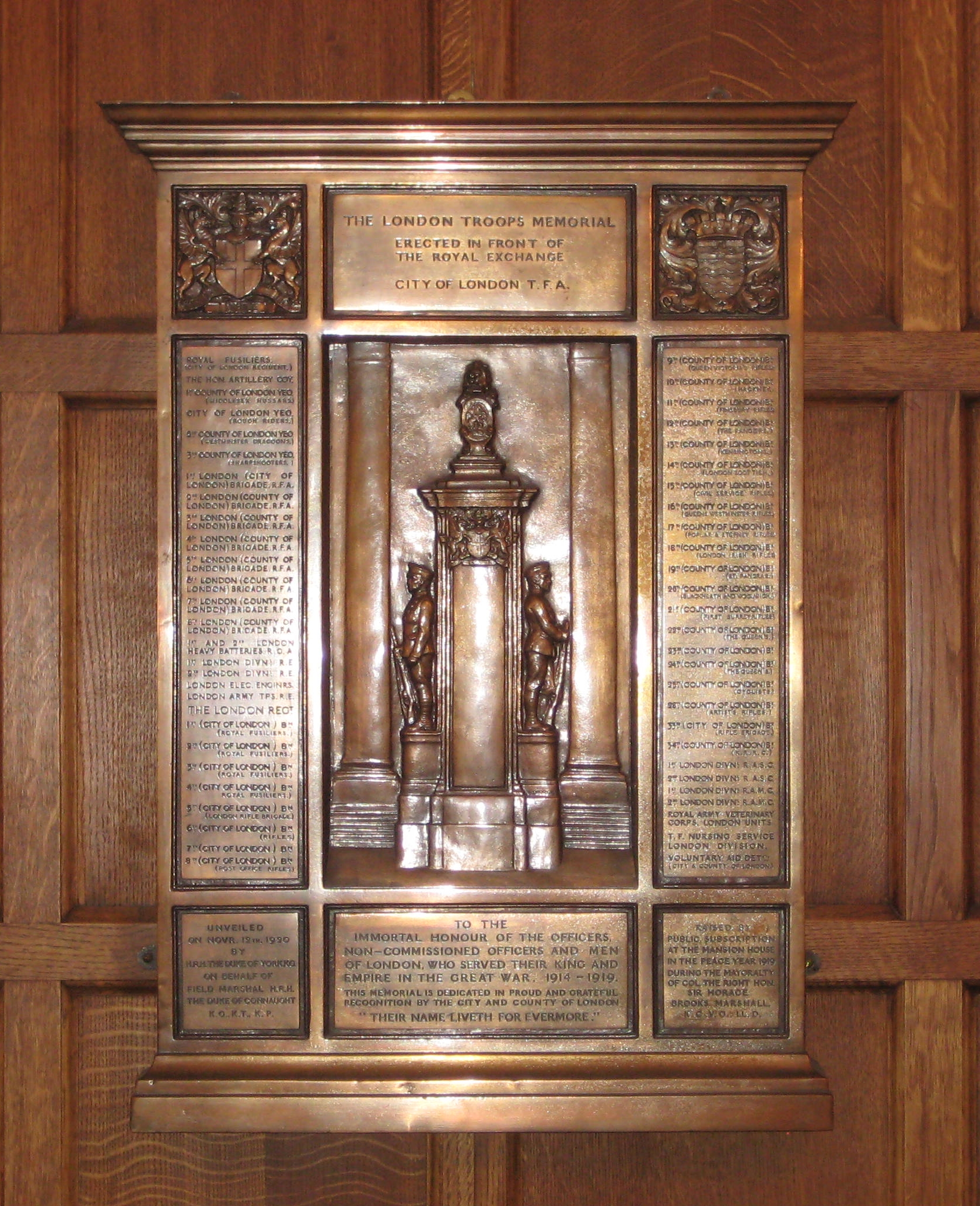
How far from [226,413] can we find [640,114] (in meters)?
1.21

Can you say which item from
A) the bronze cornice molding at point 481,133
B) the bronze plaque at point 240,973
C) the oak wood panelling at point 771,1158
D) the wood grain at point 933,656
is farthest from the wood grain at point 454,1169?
the bronze cornice molding at point 481,133

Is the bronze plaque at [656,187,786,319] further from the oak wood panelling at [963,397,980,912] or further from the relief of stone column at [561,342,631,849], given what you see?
the oak wood panelling at [963,397,980,912]

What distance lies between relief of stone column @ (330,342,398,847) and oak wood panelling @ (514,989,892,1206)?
1.09 meters

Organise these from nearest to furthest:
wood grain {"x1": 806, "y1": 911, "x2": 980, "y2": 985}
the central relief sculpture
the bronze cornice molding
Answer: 1. the bronze cornice molding
2. the central relief sculpture
3. wood grain {"x1": 806, "y1": 911, "x2": 980, "y2": 985}

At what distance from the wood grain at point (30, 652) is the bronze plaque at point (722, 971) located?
1.68 metres

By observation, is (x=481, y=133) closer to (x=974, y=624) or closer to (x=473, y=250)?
(x=473, y=250)

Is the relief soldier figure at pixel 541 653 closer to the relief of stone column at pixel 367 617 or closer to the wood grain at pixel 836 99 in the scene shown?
the relief of stone column at pixel 367 617

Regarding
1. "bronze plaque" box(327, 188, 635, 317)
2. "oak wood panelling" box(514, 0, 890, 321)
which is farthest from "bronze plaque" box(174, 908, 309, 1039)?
"oak wood panelling" box(514, 0, 890, 321)

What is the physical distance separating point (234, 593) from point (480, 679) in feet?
2.14

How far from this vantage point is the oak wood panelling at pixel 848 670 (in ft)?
10.3

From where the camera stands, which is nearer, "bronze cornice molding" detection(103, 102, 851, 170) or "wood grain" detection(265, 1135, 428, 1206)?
"bronze cornice molding" detection(103, 102, 851, 170)

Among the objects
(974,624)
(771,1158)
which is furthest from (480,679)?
(771,1158)

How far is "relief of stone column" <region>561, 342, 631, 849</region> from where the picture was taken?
2846 millimetres

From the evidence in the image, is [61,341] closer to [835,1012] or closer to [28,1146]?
[28,1146]
